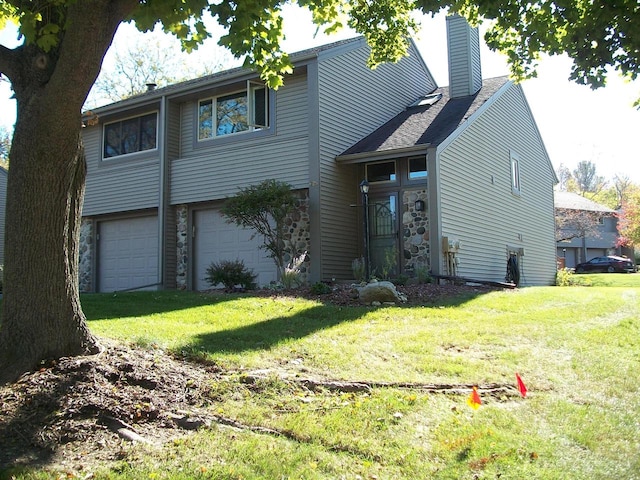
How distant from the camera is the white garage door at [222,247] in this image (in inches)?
562

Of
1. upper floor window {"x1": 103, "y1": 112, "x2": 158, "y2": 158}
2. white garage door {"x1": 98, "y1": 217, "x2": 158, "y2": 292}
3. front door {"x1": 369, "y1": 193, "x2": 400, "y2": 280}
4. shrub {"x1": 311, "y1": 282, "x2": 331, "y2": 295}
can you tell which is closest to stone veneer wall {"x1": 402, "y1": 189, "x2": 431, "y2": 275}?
front door {"x1": 369, "y1": 193, "x2": 400, "y2": 280}

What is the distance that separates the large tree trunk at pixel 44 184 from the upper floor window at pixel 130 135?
39.0 feet

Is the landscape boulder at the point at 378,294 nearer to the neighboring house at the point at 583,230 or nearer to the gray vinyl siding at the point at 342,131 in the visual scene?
the gray vinyl siding at the point at 342,131

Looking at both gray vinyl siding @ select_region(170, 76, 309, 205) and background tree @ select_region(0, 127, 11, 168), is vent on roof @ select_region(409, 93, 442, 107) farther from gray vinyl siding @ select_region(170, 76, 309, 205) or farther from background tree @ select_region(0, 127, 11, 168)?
background tree @ select_region(0, 127, 11, 168)

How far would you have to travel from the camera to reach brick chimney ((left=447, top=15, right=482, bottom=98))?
16828 millimetres

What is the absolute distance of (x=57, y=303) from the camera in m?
4.96

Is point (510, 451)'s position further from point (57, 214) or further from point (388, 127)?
point (388, 127)

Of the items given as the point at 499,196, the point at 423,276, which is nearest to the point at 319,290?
the point at 423,276

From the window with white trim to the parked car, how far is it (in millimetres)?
20153

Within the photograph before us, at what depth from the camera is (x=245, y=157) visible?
1456 centimetres

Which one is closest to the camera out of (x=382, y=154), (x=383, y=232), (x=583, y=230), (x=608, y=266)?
(x=382, y=154)

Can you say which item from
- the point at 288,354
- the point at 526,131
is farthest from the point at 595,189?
the point at 288,354

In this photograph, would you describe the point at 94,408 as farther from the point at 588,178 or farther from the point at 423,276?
the point at 588,178

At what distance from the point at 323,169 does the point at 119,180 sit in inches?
261
